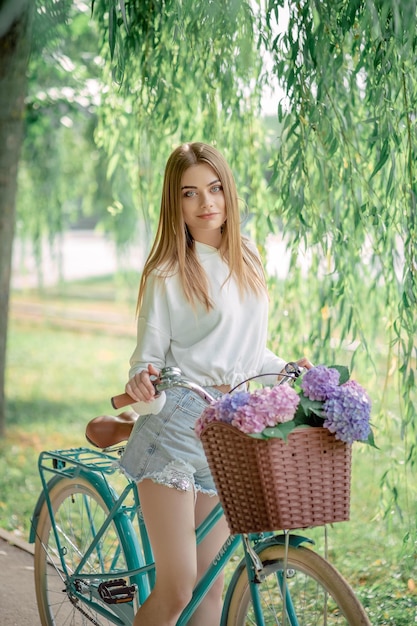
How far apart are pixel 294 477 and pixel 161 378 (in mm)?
500

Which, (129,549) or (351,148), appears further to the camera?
(351,148)

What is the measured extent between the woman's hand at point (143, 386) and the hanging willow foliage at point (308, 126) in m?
1.35

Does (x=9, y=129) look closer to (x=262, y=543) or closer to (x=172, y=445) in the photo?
(x=172, y=445)

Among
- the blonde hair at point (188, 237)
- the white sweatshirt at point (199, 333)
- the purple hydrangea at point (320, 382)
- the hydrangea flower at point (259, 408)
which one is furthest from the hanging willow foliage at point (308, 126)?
the hydrangea flower at point (259, 408)

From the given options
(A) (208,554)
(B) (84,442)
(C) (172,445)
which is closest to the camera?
(C) (172,445)

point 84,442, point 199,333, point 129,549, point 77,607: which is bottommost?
point 84,442

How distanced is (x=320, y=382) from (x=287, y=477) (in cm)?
23

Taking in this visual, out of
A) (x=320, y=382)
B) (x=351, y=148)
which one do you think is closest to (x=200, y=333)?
(x=320, y=382)

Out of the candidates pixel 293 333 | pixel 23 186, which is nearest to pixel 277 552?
pixel 293 333

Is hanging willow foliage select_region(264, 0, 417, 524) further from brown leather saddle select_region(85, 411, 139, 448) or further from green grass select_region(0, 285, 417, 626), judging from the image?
brown leather saddle select_region(85, 411, 139, 448)

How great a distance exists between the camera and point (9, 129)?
22.9 ft

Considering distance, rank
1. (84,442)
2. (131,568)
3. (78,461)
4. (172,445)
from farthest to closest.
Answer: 1. (84,442)
2. (78,461)
3. (131,568)
4. (172,445)

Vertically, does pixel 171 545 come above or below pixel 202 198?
below

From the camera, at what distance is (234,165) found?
477 centimetres
